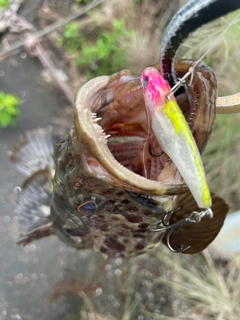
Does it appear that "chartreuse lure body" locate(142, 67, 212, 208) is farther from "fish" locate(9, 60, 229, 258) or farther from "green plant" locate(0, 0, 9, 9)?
"green plant" locate(0, 0, 9, 9)

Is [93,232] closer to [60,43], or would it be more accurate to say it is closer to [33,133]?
[33,133]

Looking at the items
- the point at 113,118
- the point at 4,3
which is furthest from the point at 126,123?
the point at 4,3

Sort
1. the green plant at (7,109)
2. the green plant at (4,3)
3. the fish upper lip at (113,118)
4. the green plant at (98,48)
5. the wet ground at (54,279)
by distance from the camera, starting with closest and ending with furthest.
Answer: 1. the fish upper lip at (113,118)
2. the wet ground at (54,279)
3. the green plant at (7,109)
4. the green plant at (4,3)
5. the green plant at (98,48)

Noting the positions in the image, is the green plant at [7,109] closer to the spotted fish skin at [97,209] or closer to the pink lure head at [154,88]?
the spotted fish skin at [97,209]

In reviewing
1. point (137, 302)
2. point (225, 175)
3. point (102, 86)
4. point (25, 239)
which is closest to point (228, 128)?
point (225, 175)

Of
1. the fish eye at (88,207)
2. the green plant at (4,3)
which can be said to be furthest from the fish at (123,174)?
the green plant at (4,3)

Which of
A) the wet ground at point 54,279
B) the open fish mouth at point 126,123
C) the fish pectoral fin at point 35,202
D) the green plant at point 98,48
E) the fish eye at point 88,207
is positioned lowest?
the wet ground at point 54,279

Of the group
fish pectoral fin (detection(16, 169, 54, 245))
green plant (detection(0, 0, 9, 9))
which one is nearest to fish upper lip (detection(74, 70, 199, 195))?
fish pectoral fin (detection(16, 169, 54, 245))
